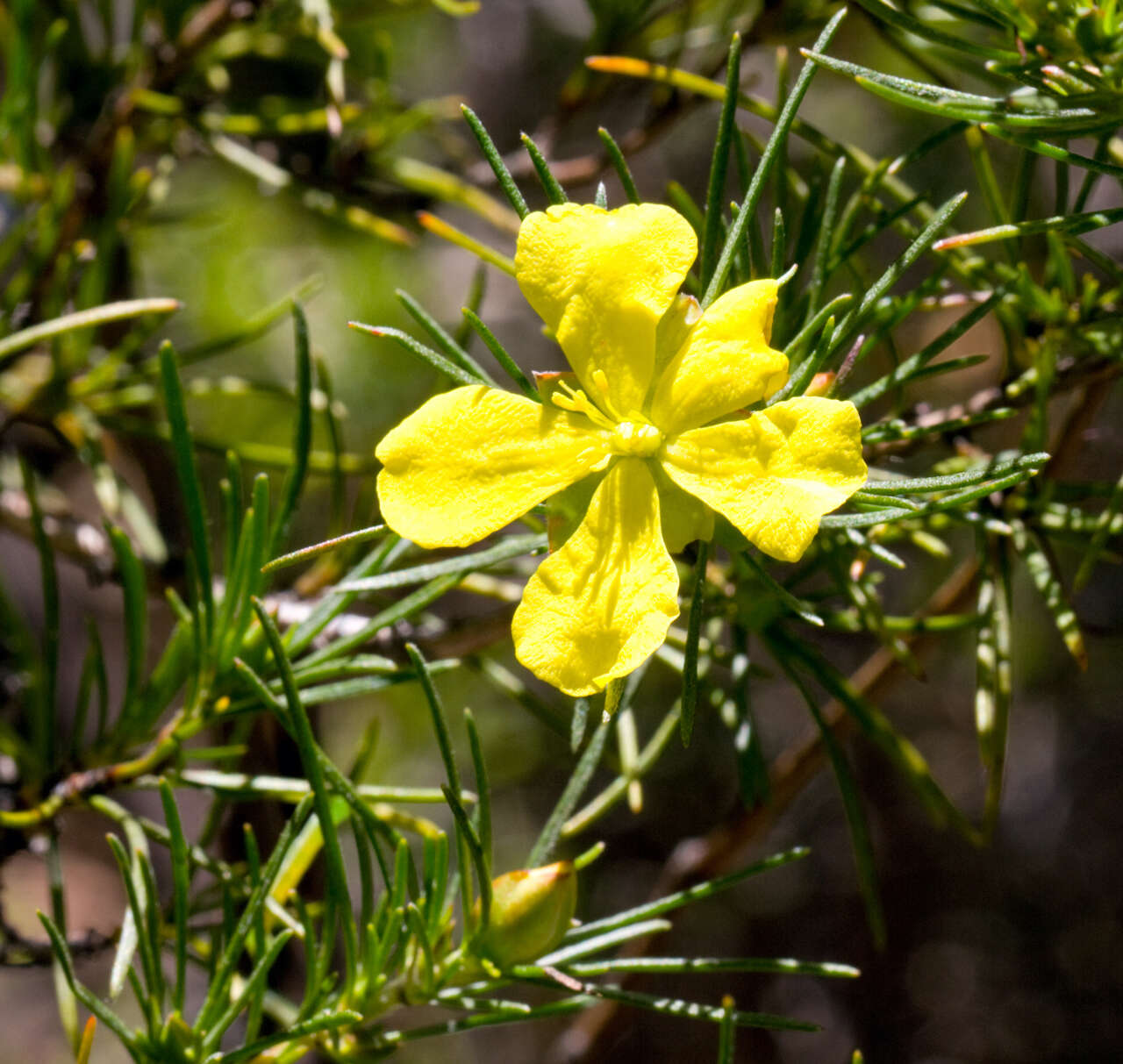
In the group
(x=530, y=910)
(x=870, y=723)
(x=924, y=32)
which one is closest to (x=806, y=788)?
(x=870, y=723)

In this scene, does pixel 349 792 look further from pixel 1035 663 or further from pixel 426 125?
pixel 1035 663

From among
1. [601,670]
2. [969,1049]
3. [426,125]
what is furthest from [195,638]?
[969,1049]

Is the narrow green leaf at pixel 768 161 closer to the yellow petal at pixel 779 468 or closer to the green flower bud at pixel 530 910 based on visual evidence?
the yellow petal at pixel 779 468

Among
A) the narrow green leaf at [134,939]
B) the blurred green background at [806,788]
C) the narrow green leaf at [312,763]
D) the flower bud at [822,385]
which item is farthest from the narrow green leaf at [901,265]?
the blurred green background at [806,788]

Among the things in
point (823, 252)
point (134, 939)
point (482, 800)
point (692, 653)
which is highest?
point (823, 252)

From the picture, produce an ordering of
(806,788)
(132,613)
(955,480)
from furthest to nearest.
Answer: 1. (806,788)
2. (132,613)
3. (955,480)

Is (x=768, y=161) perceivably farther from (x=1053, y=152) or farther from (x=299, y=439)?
(x=299, y=439)

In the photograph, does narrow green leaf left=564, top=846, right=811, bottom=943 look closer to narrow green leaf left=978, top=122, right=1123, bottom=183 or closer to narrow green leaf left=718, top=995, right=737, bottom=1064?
narrow green leaf left=718, top=995, right=737, bottom=1064
